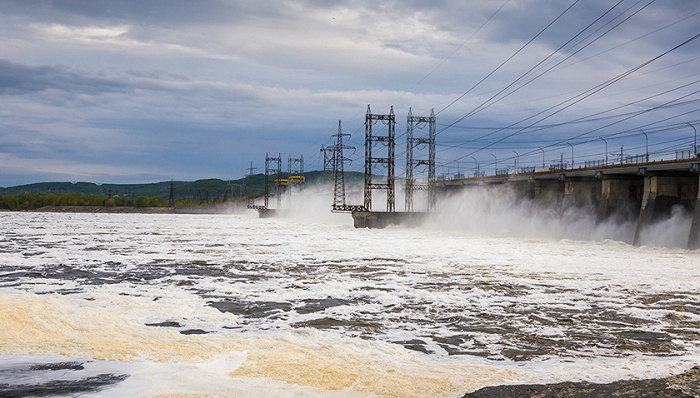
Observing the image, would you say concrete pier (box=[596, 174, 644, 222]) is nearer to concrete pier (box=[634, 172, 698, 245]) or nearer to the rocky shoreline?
concrete pier (box=[634, 172, 698, 245])

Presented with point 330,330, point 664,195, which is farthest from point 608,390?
point 664,195

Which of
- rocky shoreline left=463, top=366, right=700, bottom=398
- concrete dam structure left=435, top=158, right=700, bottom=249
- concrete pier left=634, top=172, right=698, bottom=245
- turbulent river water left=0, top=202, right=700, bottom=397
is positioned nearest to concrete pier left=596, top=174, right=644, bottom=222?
concrete dam structure left=435, top=158, right=700, bottom=249

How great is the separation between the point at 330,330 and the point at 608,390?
A: 5884 mm

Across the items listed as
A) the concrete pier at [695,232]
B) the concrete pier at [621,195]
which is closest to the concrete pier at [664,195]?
the concrete pier at [695,232]

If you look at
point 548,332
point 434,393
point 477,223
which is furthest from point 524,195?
point 434,393

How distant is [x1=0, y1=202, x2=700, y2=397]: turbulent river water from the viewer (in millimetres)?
9102

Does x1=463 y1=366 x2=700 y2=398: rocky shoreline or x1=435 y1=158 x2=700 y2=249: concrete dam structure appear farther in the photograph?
x1=435 y1=158 x2=700 y2=249: concrete dam structure

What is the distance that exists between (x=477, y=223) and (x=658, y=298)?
216 ft

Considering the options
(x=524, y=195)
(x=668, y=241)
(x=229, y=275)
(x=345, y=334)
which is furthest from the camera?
(x=524, y=195)

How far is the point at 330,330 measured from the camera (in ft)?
42.5

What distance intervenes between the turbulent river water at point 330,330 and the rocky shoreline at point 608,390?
31 cm

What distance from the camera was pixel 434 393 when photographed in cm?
841

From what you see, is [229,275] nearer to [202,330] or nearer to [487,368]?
[202,330]

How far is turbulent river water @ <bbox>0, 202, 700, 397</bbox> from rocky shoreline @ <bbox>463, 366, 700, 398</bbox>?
1.03 ft
